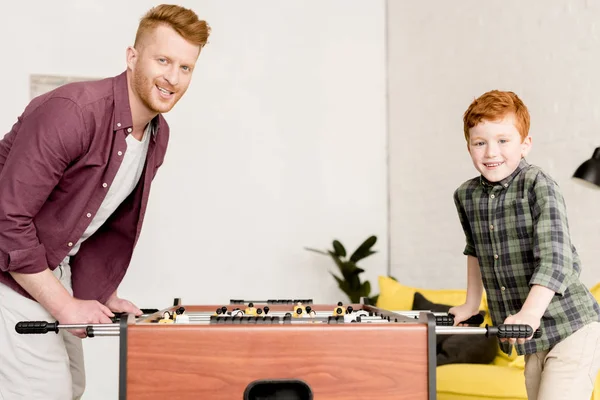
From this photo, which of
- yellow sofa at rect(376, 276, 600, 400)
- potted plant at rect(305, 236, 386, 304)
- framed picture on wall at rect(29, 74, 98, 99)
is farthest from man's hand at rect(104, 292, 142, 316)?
framed picture on wall at rect(29, 74, 98, 99)

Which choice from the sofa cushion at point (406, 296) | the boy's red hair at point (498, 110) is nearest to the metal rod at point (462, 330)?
the boy's red hair at point (498, 110)

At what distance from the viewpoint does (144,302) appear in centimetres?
495

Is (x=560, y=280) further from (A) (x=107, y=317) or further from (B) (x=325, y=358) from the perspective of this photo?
(A) (x=107, y=317)

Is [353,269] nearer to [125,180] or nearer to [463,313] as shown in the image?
[463,313]

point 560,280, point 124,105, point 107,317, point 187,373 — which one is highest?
point 124,105

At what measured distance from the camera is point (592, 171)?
120 inches

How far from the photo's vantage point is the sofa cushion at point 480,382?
122 inches

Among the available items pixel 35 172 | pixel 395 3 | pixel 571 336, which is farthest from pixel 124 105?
pixel 395 3

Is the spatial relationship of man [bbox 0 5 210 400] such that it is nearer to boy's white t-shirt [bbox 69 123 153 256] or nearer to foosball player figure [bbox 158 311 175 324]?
boy's white t-shirt [bbox 69 123 153 256]

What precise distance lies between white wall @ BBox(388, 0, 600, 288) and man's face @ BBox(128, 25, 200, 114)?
2.07m

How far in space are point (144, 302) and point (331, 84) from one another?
2.13 meters

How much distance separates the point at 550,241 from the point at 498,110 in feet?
1.43

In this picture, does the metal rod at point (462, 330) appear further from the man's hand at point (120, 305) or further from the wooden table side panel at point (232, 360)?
the man's hand at point (120, 305)

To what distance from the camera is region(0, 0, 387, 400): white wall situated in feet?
16.2
